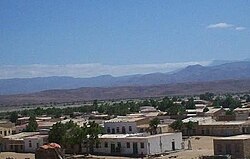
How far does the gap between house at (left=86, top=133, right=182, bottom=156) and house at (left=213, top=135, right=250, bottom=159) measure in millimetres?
7721

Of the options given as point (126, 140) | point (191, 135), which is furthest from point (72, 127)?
point (191, 135)

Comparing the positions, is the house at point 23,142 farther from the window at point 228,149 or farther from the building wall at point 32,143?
the window at point 228,149

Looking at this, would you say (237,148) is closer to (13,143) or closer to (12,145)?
(13,143)

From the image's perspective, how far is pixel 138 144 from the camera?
5441cm

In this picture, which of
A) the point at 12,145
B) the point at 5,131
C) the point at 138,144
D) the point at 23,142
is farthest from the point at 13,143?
the point at 138,144

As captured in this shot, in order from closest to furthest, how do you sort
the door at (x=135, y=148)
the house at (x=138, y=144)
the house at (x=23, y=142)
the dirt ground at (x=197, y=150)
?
the dirt ground at (x=197, y=150) < the house at (x=138, y=144) < the door at (x=135, y=148) < the house at (x=23, y=142)

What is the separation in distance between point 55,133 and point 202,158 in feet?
56.5

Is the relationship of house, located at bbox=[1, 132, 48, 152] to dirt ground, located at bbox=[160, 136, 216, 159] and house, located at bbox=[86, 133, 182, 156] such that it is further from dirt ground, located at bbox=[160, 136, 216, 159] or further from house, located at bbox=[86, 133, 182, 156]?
dirt ground, located at bbox=[160, 136, 216, 159]

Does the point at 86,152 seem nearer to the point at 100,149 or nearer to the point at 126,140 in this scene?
the point at 100,149

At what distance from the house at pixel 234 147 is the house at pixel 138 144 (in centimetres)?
772

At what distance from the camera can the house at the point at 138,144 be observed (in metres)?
54.0

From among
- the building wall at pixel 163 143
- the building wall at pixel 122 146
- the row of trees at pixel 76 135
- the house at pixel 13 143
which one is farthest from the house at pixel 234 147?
the house at pixel 13 143

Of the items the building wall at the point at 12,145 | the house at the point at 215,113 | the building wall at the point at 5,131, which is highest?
the house at the point at 215,113

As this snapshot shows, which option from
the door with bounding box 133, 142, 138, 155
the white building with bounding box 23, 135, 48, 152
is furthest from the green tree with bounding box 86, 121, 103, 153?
A: the white building with bounding box 23, 135, 48, 152
